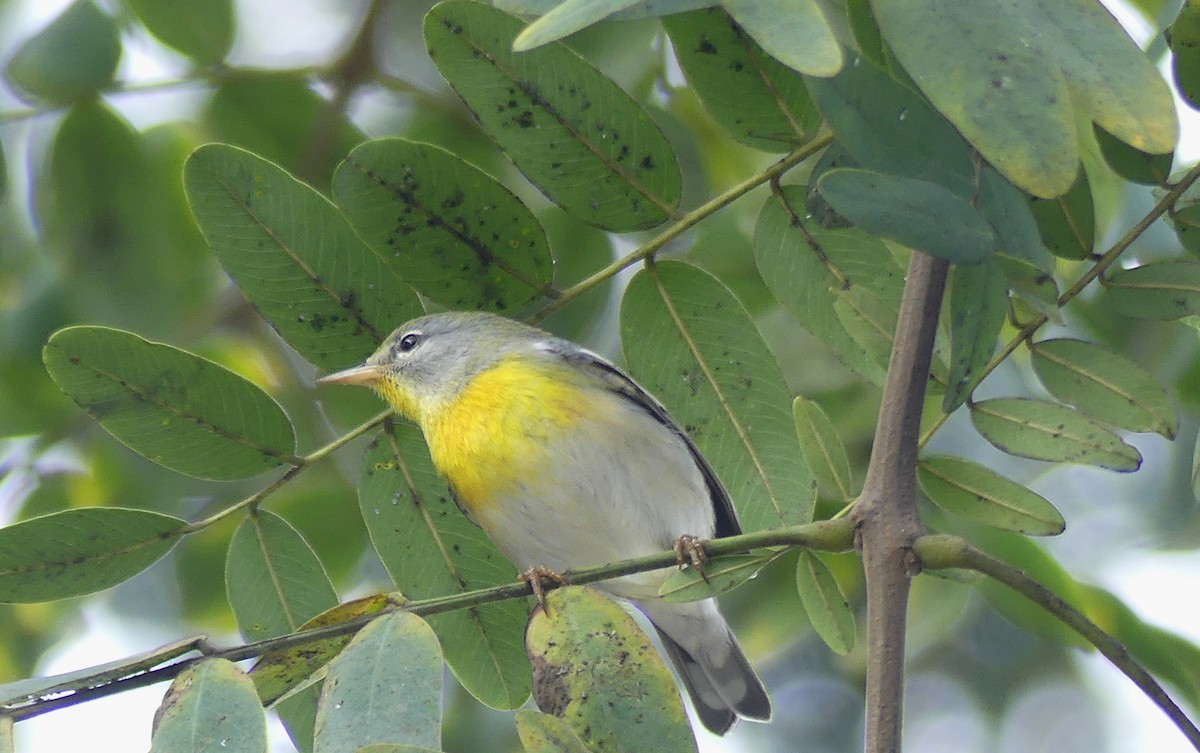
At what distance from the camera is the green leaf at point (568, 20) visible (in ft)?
4.80

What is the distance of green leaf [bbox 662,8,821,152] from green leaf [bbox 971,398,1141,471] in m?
0.62

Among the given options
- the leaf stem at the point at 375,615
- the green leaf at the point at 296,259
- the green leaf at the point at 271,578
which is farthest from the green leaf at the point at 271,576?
the leaf stem at the point at 375,615

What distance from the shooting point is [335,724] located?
1.76m

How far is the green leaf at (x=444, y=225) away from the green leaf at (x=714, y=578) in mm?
829

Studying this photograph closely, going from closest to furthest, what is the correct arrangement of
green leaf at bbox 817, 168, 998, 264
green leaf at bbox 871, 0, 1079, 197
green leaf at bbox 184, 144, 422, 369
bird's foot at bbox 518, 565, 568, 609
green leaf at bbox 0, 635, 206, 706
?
1. green leaf at bbox 871, 0, 1079, 197
2. green leaf at bbox 817, 168, 998, 264
3. green leaf at bbox 0, 635, 206, 706
4. bird's foot at bbox 518, 565, 568, 609
5. green leaf at bbox 184, 144, 422, 369

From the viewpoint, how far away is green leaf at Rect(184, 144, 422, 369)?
8.06ft

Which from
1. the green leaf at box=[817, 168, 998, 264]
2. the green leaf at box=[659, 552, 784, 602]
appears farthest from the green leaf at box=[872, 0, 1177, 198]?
the green leaf at box=[659, 552, 784, 602]

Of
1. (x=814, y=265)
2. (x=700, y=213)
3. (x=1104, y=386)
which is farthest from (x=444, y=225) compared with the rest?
(x=1104, y=386)

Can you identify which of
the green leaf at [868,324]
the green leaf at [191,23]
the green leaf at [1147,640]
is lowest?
the green leaf at [1147,640]

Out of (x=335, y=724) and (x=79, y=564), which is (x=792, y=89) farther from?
(x=79, y=564)

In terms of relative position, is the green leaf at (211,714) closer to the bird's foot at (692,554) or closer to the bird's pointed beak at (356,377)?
the bird's foot at (692,554)

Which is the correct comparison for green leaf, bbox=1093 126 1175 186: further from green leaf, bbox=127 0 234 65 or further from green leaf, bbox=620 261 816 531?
green leaf, bbox=127 0 234 65

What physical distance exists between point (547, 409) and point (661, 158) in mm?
Result: 1129

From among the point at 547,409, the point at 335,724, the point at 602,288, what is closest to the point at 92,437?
the point at 547,409
